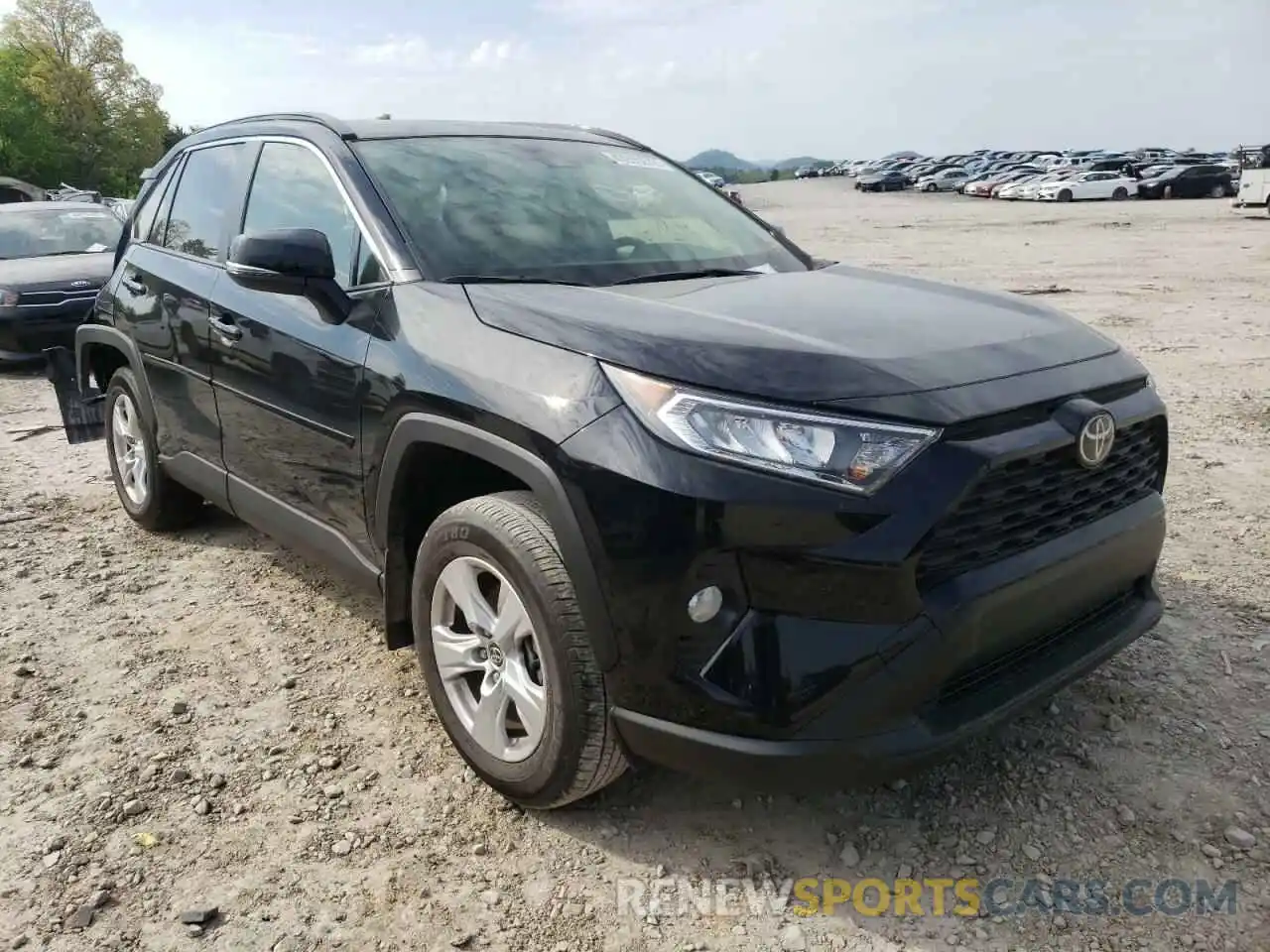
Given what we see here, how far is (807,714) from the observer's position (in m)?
2.13

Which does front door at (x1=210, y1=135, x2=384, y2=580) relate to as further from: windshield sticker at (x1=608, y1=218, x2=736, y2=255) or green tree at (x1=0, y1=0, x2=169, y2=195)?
green tree at (x1=0, y1=0, x2=169, y2=195)

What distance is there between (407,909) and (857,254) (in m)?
18.6

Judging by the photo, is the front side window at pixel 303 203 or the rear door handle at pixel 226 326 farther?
the rear door handle at pixel 226 326

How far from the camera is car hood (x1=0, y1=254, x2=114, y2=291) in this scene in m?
9.12

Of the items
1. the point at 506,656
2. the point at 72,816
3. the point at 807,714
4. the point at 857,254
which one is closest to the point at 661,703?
the point at 807,714

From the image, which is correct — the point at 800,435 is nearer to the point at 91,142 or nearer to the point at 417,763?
the point at 417,763

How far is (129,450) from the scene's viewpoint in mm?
4898

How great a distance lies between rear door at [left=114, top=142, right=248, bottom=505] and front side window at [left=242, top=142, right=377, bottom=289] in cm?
22

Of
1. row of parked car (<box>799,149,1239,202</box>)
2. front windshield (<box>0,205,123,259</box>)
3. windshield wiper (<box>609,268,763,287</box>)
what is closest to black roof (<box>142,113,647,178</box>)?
windshield wiper (<box>609,268,763,287</box>)

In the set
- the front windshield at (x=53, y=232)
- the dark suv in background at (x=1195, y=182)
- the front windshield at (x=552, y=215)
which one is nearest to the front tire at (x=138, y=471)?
the front windshield at (x=552, y=215)

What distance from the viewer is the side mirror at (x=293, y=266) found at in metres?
2.81

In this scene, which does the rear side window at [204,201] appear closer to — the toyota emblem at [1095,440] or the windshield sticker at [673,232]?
the windshield sticker at [673,232]

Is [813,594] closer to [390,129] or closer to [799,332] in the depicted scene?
[799,332]

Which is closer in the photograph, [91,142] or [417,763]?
[417,763]
